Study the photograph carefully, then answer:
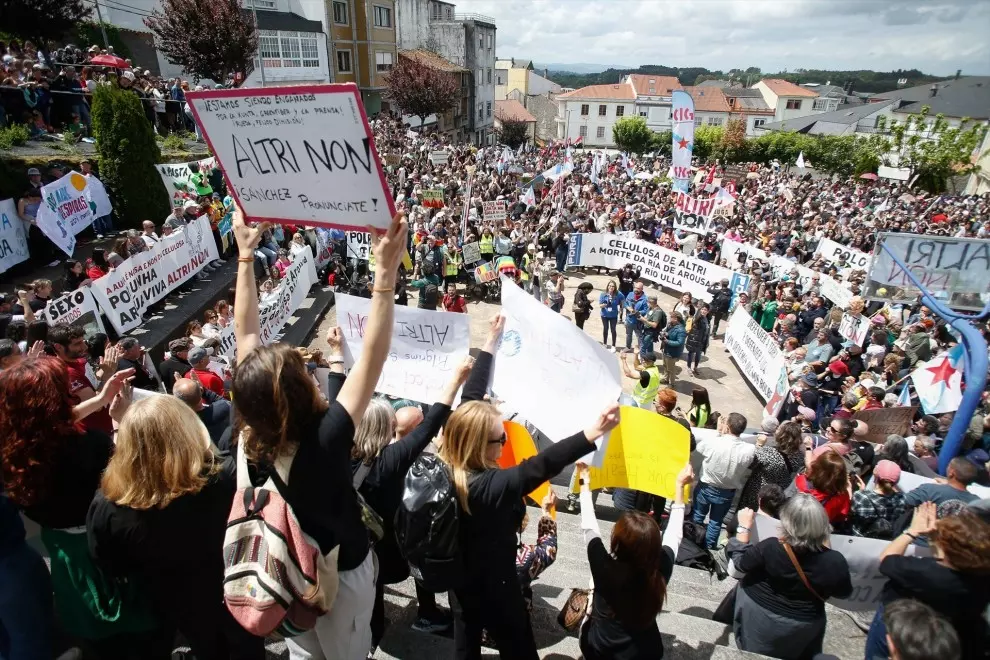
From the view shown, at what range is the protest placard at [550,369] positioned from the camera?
4.00 m

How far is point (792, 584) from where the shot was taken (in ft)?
9.61

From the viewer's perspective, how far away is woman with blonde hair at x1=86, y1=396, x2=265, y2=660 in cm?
205

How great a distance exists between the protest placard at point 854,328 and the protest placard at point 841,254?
17.7 feet

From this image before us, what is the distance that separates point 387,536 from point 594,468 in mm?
1910

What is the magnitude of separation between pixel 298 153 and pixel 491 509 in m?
1.76

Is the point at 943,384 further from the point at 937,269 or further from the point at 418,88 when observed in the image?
the point at 418,88

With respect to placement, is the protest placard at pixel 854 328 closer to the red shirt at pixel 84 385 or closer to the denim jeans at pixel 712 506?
the denim jeans at pixel 712 506

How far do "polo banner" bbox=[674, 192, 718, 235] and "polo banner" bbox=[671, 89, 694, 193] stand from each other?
1.00 metres

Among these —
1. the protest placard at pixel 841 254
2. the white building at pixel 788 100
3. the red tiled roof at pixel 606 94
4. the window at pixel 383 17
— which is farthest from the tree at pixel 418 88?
the white building at pixel 788 100

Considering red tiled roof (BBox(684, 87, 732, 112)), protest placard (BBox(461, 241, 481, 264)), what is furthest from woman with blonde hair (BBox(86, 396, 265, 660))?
red tiled roof (BBox(684, 87, 732, 112))

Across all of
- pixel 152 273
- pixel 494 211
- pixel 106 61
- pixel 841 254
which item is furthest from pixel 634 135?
pixel 152 273

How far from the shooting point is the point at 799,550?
2898 mm

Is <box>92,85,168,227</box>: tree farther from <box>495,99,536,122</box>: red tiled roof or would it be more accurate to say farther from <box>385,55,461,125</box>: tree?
<box>495,99,536,122</box>: red tiled roof

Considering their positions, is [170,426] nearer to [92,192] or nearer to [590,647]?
[590,647]
